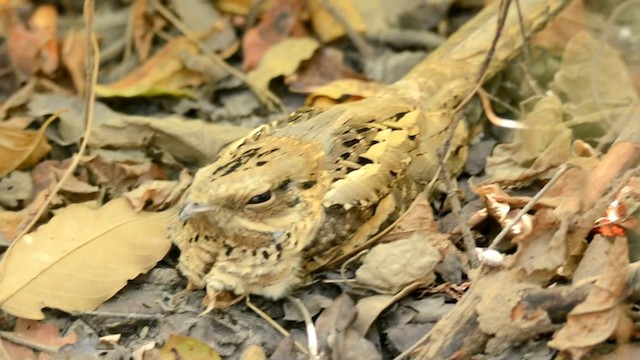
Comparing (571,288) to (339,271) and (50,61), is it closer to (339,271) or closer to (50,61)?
(339,271)

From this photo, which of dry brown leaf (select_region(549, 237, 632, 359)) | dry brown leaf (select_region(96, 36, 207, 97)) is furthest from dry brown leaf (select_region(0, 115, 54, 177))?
dry brown leaf (select_region(549, 237, 632, 359))

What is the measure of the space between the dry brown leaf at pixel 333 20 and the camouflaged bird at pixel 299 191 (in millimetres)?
Result: 788

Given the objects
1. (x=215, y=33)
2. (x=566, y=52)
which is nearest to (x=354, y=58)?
(x=215, y=33)

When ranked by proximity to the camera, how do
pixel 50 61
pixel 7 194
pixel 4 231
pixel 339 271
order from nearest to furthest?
1. pixel 339 271
2. pixel 4 231
3. pixel 7 194
4. pixel 50 61

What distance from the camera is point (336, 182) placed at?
226cm

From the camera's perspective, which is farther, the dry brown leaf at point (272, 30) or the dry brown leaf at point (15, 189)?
the dry brown leaf at point (272, 30)

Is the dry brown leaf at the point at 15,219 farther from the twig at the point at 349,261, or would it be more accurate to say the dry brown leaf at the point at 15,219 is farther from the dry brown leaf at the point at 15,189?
the twig at the point at 349,261

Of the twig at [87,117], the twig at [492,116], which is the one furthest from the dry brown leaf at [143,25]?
the twig at [492,116]

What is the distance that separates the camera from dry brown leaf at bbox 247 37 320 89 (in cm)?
309

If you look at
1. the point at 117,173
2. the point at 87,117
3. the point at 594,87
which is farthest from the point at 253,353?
the point at 594,87

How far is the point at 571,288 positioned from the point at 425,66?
0.94m

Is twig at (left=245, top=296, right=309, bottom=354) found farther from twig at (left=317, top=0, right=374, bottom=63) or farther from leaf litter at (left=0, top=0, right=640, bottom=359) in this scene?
twig at (left=317, top=0, right=374, bottom=63)

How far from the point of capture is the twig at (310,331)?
2.08m

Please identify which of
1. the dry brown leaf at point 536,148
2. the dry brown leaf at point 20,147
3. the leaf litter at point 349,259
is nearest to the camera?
the leaf litter at point 349,259
